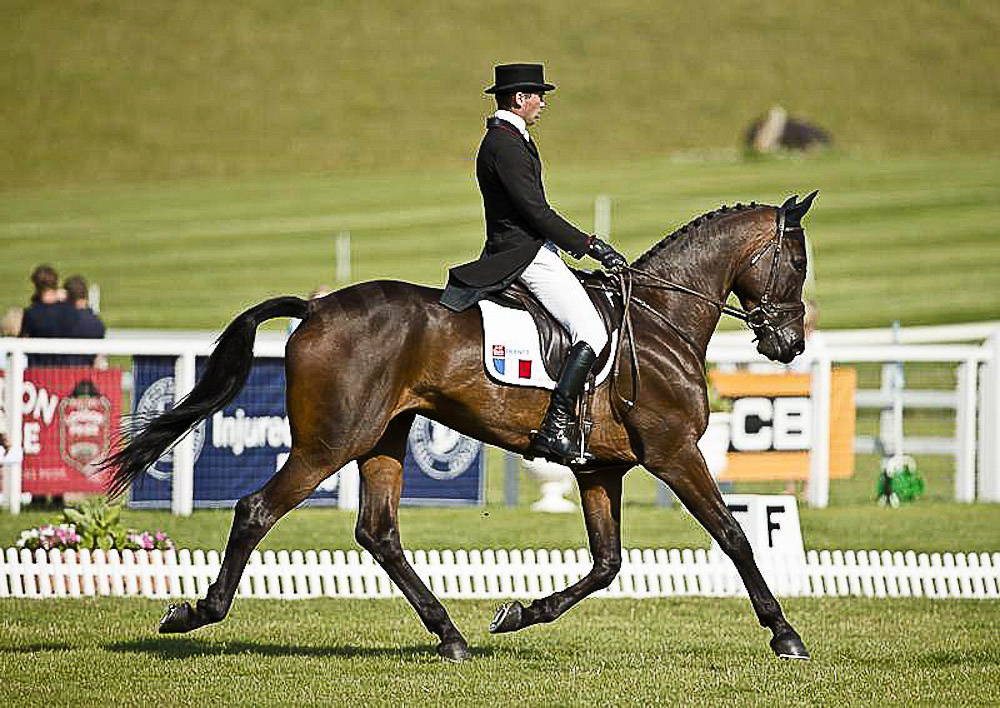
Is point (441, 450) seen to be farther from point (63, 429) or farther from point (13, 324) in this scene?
point (13, 324)

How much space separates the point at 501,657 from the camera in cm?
812

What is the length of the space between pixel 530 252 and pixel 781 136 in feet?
146

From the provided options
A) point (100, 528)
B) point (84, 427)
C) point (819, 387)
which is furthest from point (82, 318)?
point (819, 387)

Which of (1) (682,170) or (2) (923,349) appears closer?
(2) (923,349)

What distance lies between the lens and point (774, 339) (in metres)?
8.42

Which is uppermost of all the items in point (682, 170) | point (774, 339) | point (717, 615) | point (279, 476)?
point (682, 170)

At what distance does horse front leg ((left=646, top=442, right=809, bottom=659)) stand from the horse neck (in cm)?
58

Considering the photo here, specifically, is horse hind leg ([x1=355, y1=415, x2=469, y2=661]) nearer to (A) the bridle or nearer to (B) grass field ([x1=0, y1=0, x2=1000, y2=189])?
(A) the bridle

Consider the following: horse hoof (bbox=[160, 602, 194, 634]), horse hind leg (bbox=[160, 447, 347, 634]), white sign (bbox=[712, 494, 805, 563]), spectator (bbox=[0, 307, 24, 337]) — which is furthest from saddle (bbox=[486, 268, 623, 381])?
spectator (bbox=[0, 307, 24, 337])

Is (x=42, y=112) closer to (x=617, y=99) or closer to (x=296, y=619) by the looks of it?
(x=617, y=99)

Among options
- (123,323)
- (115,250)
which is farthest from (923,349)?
(115,250)

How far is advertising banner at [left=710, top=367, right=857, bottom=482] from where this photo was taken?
1530 centimetres

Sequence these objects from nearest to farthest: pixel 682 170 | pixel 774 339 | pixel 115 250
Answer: pixel 774 339 < pixel 115 250 < pixel 682 170

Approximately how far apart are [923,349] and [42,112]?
43.0 metres
